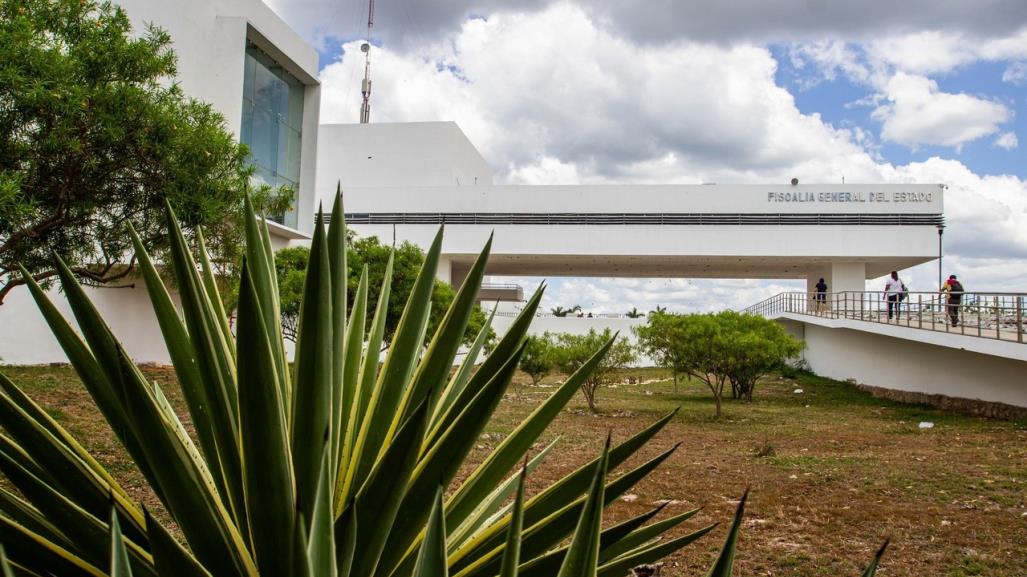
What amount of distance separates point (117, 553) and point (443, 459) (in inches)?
18.6

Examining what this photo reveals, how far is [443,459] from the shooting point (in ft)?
3.85

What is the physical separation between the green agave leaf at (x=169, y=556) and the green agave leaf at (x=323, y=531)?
188 mm

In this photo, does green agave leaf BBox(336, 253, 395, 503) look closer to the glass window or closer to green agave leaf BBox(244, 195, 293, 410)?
green agave leaf BBox(244, 195, 293, 410)

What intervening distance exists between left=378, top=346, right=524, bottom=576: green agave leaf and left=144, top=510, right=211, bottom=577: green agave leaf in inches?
12.1

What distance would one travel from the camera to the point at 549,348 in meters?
20.2

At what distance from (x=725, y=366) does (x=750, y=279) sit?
3062cm

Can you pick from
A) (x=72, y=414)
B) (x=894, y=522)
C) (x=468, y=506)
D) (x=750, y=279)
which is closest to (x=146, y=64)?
(x=72, y=414)

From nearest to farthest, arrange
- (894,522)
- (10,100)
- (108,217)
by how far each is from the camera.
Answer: (10,100), (894,522), (108,217)

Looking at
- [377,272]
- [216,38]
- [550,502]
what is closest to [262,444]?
[550,502]

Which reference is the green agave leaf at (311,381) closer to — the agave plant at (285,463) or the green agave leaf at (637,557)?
the agave plant at (285,463)

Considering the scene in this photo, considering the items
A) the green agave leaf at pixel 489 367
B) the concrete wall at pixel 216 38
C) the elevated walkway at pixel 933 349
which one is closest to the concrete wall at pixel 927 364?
the elevated walkway at pixel 933 349

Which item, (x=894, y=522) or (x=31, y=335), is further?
(x=31, y=335)

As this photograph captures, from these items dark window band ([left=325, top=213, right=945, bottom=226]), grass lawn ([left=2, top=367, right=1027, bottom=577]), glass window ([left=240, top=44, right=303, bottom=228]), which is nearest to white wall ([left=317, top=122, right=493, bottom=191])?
dark window band ([left=325, top=213, right=945, bottom=226])

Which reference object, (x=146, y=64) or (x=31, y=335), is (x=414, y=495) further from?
(x=31, y=335)
